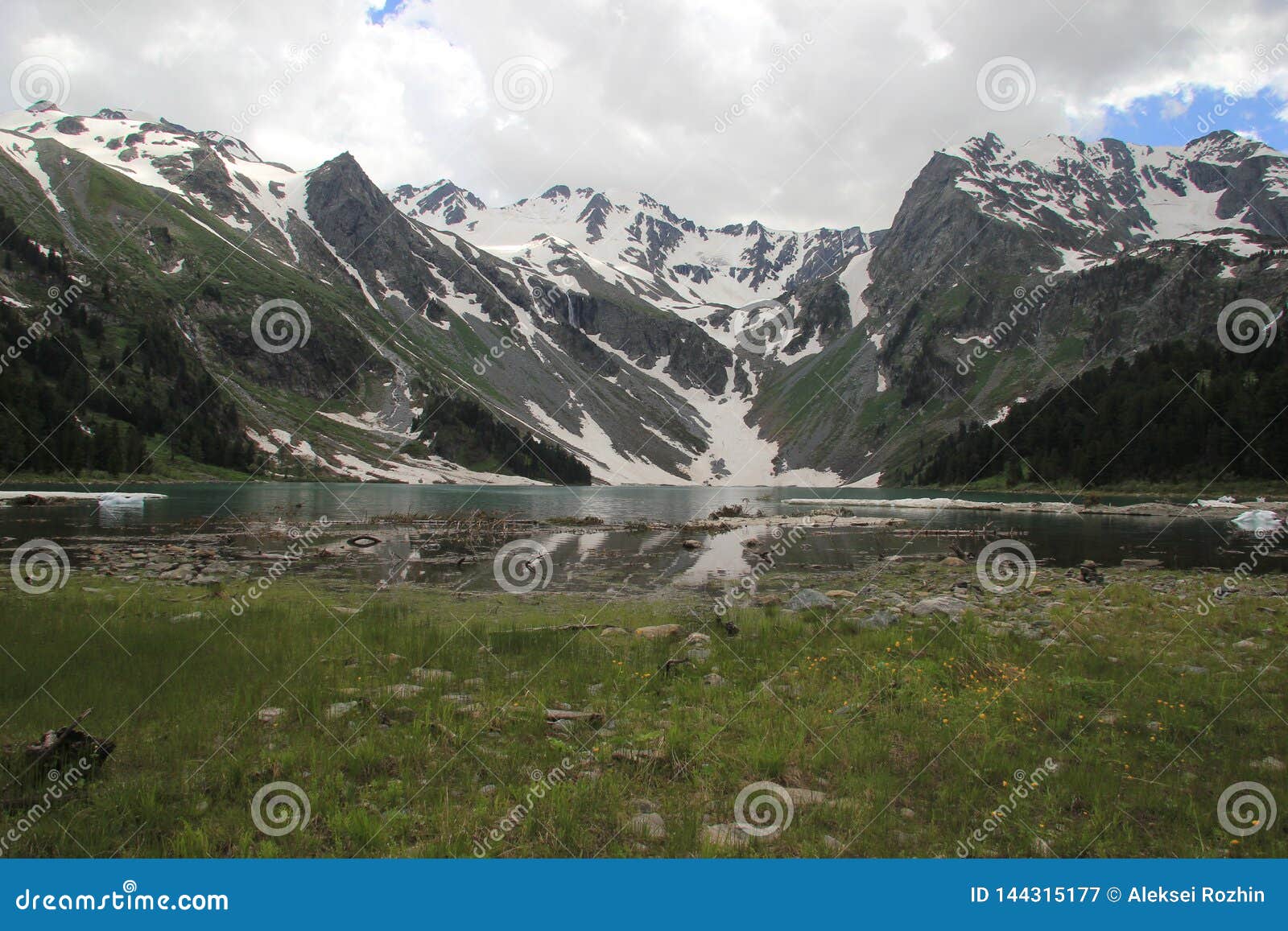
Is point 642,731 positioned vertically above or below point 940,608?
below

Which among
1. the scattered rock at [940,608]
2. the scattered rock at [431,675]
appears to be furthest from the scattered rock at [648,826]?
the scattered rock at [940,608]

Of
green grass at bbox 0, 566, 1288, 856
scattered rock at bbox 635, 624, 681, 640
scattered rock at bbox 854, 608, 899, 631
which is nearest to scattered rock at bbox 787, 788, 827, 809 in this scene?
green grass at bbox 0, 566, 1288, 856

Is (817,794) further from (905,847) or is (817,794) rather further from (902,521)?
(902,521)

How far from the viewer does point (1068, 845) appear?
6203 millimetres

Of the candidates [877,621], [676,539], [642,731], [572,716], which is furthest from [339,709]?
[676,539]

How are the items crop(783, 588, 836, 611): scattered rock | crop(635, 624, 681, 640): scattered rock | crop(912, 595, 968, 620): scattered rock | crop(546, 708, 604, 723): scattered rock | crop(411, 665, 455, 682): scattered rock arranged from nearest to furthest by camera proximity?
crop(546, 708, 604, 723): scattered rock < crop(411, 665, 455, 682): scattered rock < crop(635, 624, 681, 640): scattered rock < crop(912, 595, 968, 620): scattered rock < crop(783, 588, 836, 611): scattered rock

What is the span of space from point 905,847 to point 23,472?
12161 cm

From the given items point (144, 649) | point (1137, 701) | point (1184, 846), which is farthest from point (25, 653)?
point (1137, 701)

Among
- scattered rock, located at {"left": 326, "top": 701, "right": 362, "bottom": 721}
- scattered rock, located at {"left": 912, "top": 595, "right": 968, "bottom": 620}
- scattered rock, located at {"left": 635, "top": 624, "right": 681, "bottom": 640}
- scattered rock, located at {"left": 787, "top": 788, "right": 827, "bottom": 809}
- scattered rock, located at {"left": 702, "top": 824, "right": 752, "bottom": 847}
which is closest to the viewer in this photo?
scattered rock, located at {"left": 702, "top": 824, "right": 752, "bottom": 847}

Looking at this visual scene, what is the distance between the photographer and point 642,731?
8.61 m

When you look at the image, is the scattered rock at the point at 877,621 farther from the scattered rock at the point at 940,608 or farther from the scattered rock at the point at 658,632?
the scattered rock at the point at 658,632

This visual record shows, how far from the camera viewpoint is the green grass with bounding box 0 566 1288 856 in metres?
6.11

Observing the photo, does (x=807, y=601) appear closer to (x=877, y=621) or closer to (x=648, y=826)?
(x=877, y=621)

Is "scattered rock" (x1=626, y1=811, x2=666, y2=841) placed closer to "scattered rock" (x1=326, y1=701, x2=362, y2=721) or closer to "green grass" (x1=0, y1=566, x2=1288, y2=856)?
"green grass" (x1=0, y1=566, x2=1288, y2=856)
